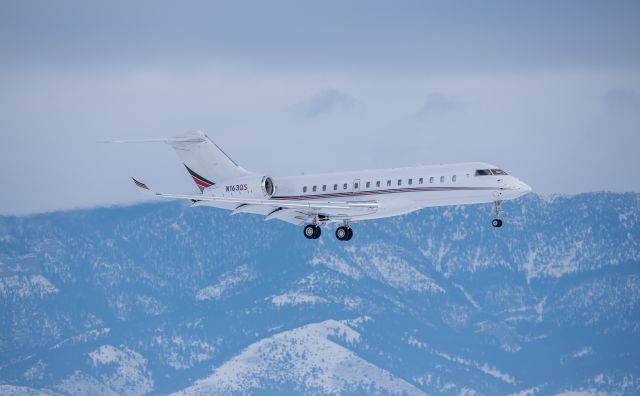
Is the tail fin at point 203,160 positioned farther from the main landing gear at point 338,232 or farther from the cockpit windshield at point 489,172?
the cockpit windshield at point 489,172

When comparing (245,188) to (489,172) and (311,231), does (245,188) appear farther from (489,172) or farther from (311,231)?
(489,172)

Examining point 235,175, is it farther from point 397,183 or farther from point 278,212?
point 397,183

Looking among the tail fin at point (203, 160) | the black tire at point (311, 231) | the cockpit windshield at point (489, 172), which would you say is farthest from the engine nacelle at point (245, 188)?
the cockpit windshield at point (489, 172)

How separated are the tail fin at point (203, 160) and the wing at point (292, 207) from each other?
288 cm

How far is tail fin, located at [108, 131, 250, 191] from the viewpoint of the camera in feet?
338

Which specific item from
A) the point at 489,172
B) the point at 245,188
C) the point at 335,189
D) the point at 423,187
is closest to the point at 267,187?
the point at 245,188

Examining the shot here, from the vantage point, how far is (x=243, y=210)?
98438 millimetres

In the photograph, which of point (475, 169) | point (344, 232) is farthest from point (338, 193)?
point (475, 169)

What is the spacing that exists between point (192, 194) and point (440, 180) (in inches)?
693

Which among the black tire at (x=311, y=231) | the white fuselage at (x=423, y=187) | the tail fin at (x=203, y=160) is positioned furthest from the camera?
the tail fin at (x=203, y=160)

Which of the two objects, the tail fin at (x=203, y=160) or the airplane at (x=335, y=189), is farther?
the tail fin at (x=203, y=160)

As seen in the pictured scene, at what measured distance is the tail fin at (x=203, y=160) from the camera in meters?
103

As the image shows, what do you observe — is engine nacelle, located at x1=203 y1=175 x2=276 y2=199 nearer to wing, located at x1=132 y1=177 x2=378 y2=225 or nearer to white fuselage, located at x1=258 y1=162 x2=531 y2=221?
wing, located at x1=132 y1=177 x2=378 y2=225

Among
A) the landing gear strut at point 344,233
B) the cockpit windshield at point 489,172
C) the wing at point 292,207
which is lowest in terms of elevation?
the landing gear strut at point 344,233
